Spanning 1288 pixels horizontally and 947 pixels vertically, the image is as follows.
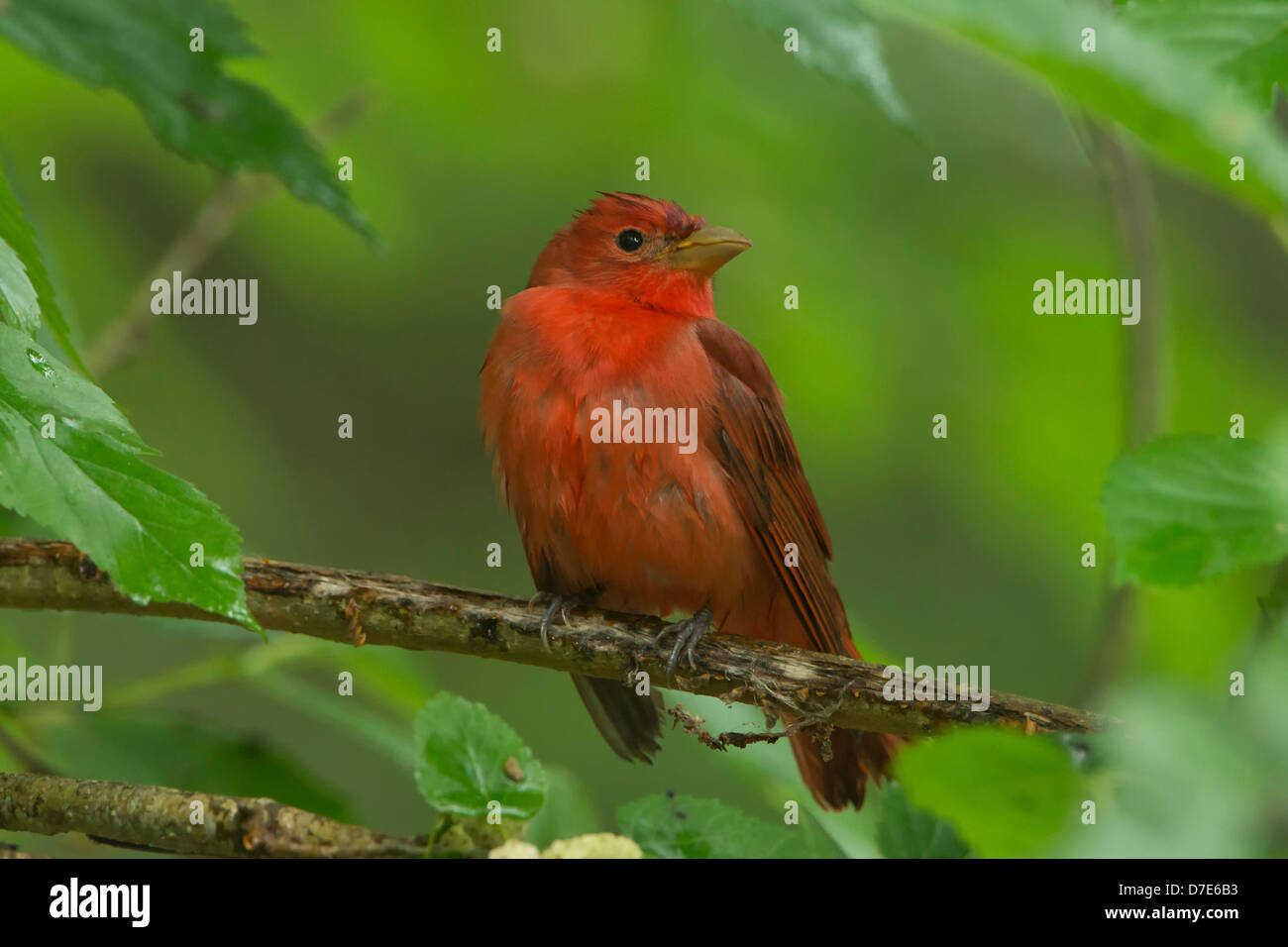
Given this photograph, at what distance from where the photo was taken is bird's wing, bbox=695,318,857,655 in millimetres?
4266

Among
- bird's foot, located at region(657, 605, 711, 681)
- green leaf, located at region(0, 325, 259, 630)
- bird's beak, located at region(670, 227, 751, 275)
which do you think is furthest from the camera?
bird's beak, located at region(670, 227, 751, 275)

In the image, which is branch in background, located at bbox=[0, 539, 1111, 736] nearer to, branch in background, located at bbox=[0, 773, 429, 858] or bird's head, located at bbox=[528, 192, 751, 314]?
branch in background, located at bbox=[0, 773, 429, 858]

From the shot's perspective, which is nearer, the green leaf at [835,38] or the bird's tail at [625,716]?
the green leaf at [835,38]

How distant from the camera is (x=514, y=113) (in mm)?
5527

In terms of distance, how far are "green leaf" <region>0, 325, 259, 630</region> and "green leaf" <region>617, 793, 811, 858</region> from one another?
63 cm

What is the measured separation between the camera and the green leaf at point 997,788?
116cm

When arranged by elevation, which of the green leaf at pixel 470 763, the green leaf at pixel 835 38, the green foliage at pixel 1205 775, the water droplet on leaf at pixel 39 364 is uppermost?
the green leaf at pixel 835 38

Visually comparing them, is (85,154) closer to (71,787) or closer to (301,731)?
(301,731)

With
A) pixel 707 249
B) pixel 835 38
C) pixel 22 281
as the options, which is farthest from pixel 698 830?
pixel 707 249

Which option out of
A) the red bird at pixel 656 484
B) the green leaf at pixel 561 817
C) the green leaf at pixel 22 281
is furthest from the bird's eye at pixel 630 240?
the green leaf at pixel 22 281

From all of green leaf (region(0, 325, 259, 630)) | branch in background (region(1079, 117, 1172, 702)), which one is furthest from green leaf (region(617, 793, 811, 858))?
branch in background (region(1079, 117, 1172, 702))

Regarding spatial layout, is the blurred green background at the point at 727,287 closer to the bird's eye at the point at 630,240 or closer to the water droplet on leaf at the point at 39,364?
the bird's eye at the point at 630,240

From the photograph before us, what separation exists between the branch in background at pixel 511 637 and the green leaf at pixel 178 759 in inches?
21.7

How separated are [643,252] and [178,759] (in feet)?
8.05
